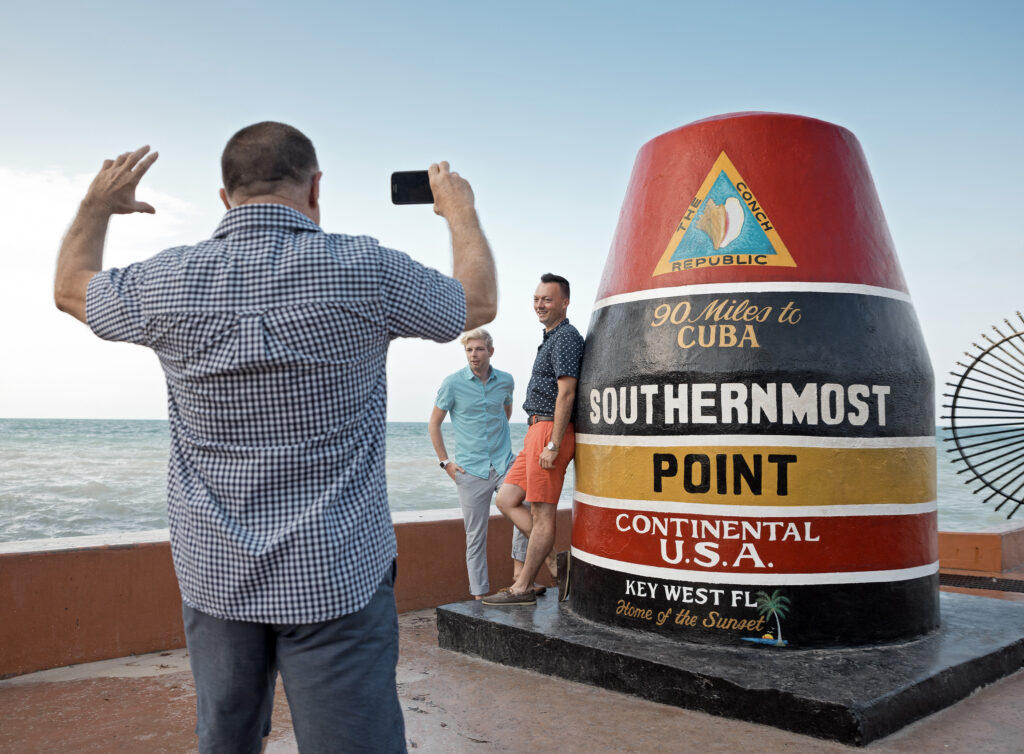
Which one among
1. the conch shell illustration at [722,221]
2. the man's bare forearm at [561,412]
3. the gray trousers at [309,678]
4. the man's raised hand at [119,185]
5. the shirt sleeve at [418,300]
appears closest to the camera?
the gray trousers at [309,678]

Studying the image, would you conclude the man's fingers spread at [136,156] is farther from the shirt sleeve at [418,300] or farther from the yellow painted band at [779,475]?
the yellow painted band at [779,475]

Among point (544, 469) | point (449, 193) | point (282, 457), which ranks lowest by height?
point (544, 469)

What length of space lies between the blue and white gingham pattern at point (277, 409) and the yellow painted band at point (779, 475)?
264 cm

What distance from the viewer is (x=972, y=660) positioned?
3.93 meters

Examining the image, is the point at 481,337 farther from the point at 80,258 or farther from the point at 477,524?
the point at 80,258

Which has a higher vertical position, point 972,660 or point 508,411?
point 508,411

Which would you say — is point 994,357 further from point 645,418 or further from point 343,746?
point 343,746

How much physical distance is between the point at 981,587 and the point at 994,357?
2046mm

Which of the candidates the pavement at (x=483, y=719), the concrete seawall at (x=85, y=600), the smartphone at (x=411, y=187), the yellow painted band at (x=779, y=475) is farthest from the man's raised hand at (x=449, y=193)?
the concrete seawall at (x=85, y=600)

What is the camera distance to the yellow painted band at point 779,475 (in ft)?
13.2

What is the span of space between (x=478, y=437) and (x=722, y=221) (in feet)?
7.92

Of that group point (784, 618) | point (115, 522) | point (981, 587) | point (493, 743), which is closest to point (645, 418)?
point (784, 618)

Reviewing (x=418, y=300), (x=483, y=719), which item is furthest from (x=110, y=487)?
(x=418, y=300)

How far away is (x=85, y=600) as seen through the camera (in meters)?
4.57
